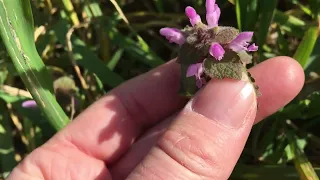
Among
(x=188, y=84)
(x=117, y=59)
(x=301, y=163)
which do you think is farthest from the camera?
(x=117, y=59)

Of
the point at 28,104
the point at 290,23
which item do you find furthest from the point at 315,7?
the point at 28,104

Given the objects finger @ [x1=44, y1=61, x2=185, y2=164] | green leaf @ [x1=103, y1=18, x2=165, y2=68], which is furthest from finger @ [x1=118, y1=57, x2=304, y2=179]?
green leaf @ [x1=103, y1=18, x2=165, y2=68]

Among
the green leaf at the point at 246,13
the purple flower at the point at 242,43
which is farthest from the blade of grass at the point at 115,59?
the purple flower at the point at 242,43

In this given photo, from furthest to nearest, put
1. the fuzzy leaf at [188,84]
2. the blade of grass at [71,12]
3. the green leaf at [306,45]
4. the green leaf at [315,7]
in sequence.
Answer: the blade of grass at [71,12], the green leaf at [315,7], the green leaf at [306,45], the fuzzy leaf at [188,84]

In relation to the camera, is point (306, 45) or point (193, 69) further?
point (306, 45)

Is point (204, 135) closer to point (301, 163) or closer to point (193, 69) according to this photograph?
point (193, 69)

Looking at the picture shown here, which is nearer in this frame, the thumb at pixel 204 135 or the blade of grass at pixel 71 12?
the thumb at pixel 204 135

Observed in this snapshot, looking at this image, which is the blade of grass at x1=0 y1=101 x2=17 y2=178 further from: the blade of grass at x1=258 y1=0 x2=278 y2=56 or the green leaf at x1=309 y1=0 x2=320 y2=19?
the green leaf at x1=309 y1=0 x2=320 y2=19

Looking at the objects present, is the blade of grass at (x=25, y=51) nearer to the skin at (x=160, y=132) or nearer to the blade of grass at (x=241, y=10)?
the skin at (x=160, y=132)
